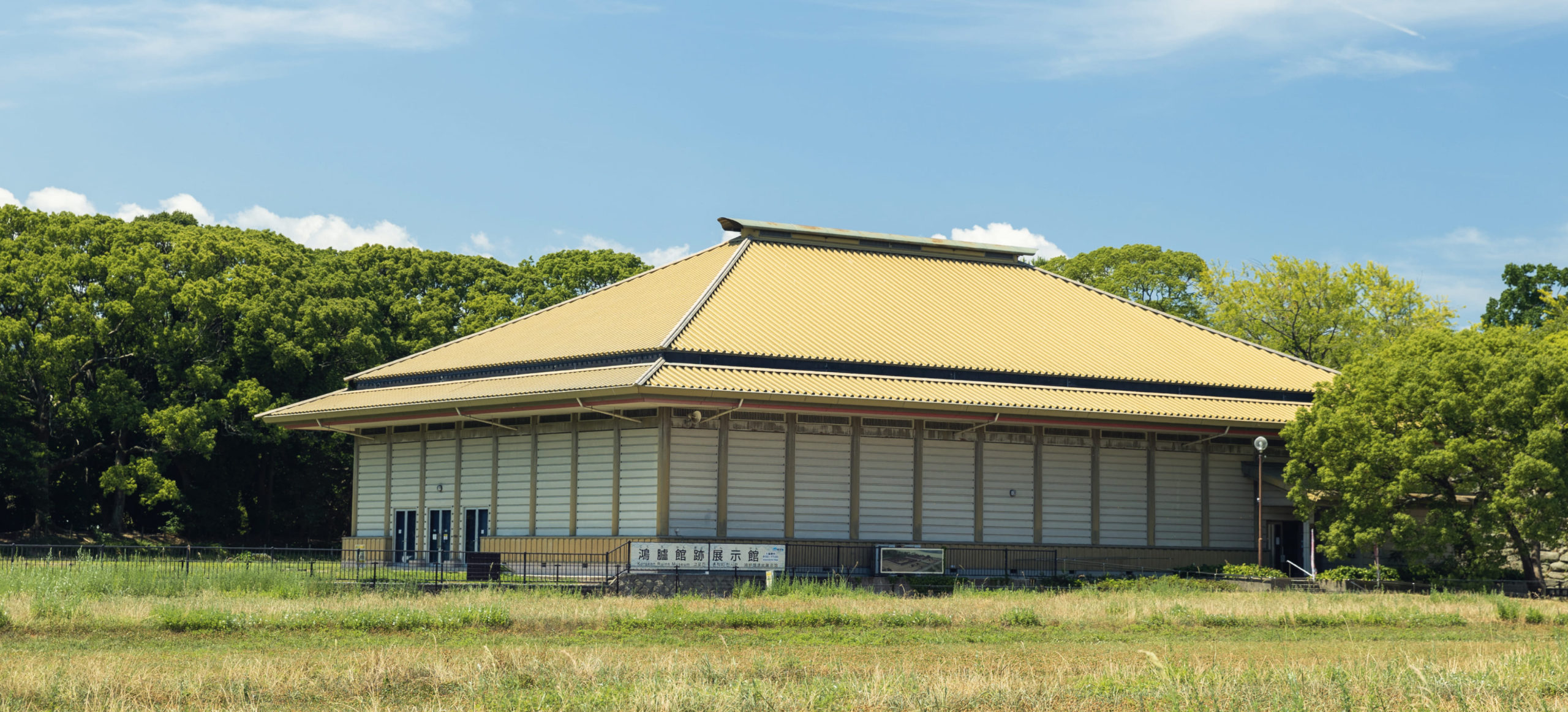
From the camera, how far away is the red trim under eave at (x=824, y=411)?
4091cm

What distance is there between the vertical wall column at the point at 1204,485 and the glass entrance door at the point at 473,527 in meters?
22.5

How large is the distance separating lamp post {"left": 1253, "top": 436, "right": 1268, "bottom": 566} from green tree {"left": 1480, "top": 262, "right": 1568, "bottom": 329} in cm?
4028

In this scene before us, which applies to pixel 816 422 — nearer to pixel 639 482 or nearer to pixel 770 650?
pixel 639 482

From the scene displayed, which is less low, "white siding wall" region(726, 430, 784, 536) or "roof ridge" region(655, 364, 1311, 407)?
"roof ridge" region(655, 364, 1311, 407)

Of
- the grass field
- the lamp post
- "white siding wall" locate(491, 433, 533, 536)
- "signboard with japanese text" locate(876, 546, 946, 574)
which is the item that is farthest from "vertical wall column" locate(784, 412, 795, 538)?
the lamp post

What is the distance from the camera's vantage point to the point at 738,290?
163 ft

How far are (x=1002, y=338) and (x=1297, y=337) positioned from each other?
105ft

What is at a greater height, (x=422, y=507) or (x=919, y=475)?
(x=919, y=475)

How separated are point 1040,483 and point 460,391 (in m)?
17.6

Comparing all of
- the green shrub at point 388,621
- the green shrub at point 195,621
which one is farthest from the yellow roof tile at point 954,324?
the green shrub at point 195,621

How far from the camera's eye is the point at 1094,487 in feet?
158

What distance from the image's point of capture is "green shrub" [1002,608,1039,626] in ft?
101

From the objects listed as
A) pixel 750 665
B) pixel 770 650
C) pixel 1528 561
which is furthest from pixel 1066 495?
pixel 750 665

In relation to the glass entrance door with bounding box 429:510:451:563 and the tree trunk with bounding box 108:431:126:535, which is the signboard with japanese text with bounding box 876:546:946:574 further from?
the tree trunk with bounding box 108:431:126:535
